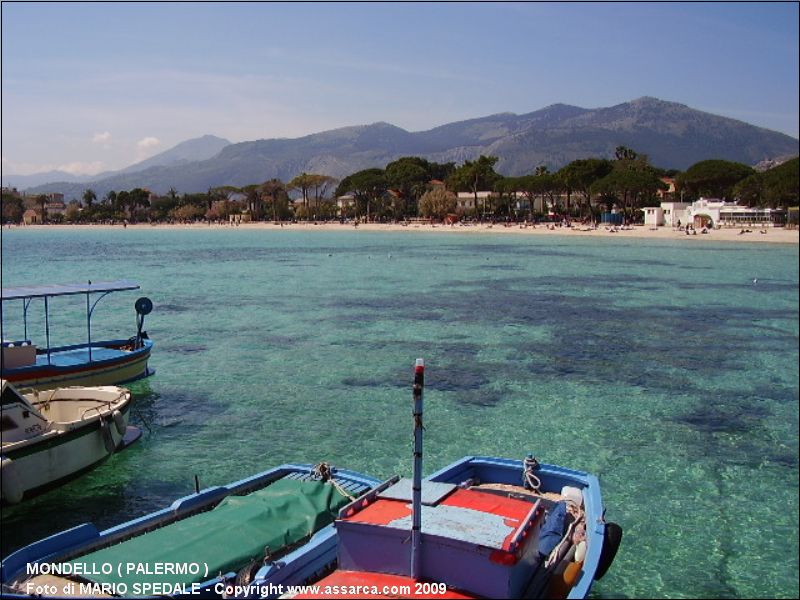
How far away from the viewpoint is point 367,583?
22.9ft

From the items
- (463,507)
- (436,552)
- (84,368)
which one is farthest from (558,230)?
(436,552)

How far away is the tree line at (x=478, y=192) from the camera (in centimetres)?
11775

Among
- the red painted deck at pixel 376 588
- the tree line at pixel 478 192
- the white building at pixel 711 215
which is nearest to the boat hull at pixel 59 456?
the red painted deck at pixel 376 588

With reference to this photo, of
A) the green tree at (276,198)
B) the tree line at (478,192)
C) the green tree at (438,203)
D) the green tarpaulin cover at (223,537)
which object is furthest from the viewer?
the green tree at (276,198)

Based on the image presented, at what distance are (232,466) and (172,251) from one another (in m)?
84.8

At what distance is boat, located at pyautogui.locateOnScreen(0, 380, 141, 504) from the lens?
12172 mm

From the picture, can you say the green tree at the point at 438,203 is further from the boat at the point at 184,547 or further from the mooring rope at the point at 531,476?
the boat at the point at 184,547

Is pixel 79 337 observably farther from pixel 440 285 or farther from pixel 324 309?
pixel 440 285

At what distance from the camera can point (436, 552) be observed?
690 centimetres

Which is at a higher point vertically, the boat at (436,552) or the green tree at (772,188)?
the green tree at (772,188)

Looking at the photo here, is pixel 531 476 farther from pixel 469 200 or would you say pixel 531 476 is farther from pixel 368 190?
pixel 368 190

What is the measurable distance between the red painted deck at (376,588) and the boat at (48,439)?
7.57m

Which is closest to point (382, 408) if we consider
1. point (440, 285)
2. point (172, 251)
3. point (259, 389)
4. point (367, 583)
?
point (259, 389)

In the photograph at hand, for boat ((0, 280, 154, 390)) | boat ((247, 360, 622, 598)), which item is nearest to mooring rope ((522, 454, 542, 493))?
boat ((247, 360, 622, 598))
